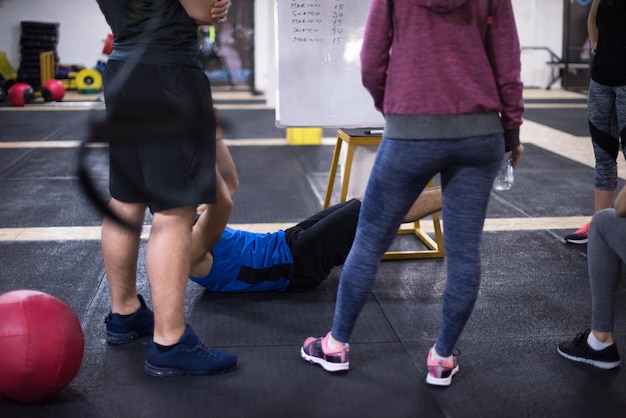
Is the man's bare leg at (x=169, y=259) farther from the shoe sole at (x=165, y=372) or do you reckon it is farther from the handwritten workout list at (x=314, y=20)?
the handwritten workout list at (x=314, y=20)

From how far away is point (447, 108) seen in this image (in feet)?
5.92

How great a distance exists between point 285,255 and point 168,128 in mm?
1006

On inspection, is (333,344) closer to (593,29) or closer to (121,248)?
(121,248)

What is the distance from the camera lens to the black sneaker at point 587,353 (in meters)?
2.23

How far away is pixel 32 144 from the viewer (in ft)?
21.8

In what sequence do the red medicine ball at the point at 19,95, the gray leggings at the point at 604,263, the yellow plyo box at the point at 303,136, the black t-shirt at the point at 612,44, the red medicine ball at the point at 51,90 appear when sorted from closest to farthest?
the gray leggings at the point at 604,263, the black t-shirt at the point at 612,44, the yellow plyo box at the point at 303,136, the red medicine ball at the point at 51,90, the red medicine ball at the point at 19,95

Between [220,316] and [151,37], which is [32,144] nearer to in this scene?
[220,316]

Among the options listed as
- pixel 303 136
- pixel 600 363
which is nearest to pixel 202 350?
pixel 600 363

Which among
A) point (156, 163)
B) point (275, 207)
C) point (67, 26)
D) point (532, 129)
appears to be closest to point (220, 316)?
point (156, 163)

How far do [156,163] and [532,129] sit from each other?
6.33 m

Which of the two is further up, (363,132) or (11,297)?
(363,132)

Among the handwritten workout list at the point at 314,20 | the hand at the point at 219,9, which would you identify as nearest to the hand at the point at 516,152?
the hand at the point at 219,9

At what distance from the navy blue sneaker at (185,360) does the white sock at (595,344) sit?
1.10 metres

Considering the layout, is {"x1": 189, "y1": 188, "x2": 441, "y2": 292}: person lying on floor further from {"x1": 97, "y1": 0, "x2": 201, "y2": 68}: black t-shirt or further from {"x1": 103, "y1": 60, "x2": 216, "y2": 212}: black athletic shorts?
{"x1": 97, "y1": 0, "x2": 201, "y2": 68}: black t-shirt
